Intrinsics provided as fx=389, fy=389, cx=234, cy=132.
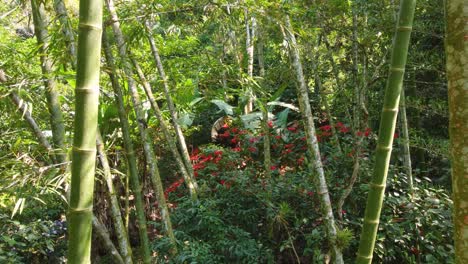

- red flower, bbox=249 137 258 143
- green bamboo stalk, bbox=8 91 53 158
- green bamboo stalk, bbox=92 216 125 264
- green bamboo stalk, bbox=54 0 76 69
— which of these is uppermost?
green bamboo stalk, bbox=54 0 76 69

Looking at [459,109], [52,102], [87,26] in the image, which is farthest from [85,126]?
[52,102]

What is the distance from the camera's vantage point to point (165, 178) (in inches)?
226

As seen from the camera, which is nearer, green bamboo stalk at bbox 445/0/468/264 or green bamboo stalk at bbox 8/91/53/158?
green bamboo stalk at bbox 445/0/468/264

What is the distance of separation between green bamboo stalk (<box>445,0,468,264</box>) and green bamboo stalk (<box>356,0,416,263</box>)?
26 centimetres

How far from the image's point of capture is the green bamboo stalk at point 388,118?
1.35m

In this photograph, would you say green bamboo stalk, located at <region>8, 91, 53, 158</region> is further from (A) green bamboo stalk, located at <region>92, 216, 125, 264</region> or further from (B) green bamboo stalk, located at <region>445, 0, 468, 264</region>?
(B) green bamboo stalk, located at <region>445, 0, 468, 264</region>

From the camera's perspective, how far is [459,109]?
3.50 feet

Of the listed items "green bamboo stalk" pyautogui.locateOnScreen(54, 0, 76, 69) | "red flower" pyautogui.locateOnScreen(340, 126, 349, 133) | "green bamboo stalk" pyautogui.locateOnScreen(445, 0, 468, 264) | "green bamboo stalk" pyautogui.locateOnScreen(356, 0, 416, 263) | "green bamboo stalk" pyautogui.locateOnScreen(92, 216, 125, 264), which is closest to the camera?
"green bamboo stalk" pyautogui.locateOnScreen(445, 0, 468, 264)

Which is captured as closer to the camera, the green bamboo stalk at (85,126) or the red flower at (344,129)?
the green bamboo stalk at (85,126)

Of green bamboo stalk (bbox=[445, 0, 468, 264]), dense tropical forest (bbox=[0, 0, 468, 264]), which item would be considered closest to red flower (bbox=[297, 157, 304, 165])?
dense tropical forest (bbox=[0, 0, 468, 264])

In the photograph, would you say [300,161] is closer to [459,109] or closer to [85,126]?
[459,109]

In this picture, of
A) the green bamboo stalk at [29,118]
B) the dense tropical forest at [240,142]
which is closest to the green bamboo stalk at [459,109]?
the dense tropical forest at [240,142]

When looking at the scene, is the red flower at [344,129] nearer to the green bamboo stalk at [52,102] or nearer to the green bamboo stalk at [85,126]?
the green bamboo stalk at [52,102]

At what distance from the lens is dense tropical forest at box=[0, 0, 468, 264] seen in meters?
1.10
